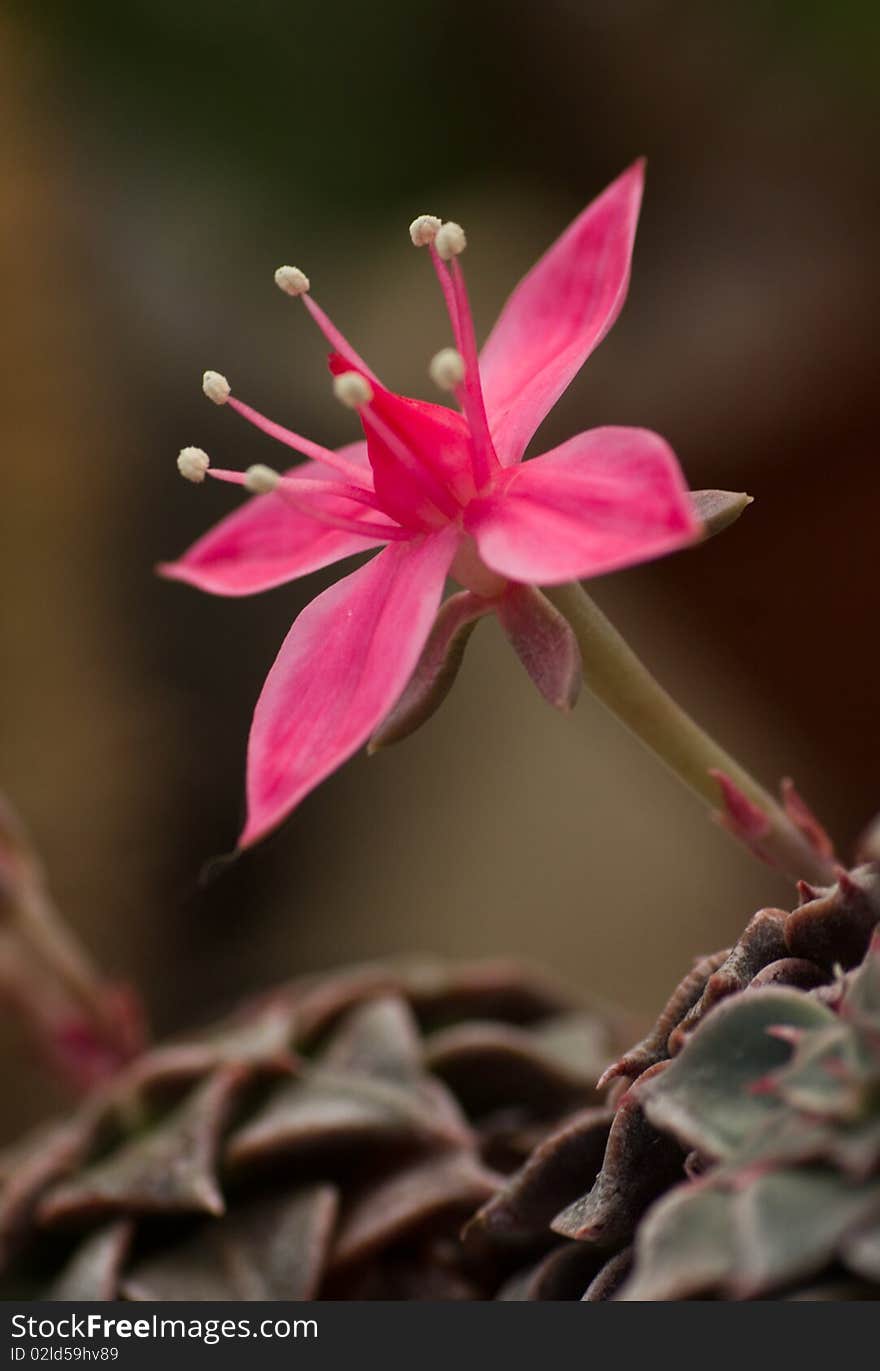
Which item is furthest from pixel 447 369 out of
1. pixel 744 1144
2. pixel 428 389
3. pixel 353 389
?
pixel 428 389

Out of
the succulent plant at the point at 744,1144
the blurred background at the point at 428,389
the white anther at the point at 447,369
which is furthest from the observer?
the blurred background at the point at 428,389

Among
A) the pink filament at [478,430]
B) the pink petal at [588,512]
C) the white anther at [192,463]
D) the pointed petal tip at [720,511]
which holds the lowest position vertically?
the pointed petal tip at [720,511]

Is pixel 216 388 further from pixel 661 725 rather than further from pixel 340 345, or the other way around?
pixel 661 725

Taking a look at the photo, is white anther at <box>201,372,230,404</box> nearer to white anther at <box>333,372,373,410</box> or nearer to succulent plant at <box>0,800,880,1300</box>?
white anther at <box>333,372,373,410</box>

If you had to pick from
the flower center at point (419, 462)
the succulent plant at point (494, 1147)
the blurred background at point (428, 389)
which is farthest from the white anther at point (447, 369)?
the blurred background at point (428, 389)

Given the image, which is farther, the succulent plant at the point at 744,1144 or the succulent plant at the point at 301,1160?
the succulent plant at the point at 301,1160

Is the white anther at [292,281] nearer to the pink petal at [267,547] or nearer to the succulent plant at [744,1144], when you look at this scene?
the pink petal at [267,547]

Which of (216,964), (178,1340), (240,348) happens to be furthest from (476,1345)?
(240,348)
